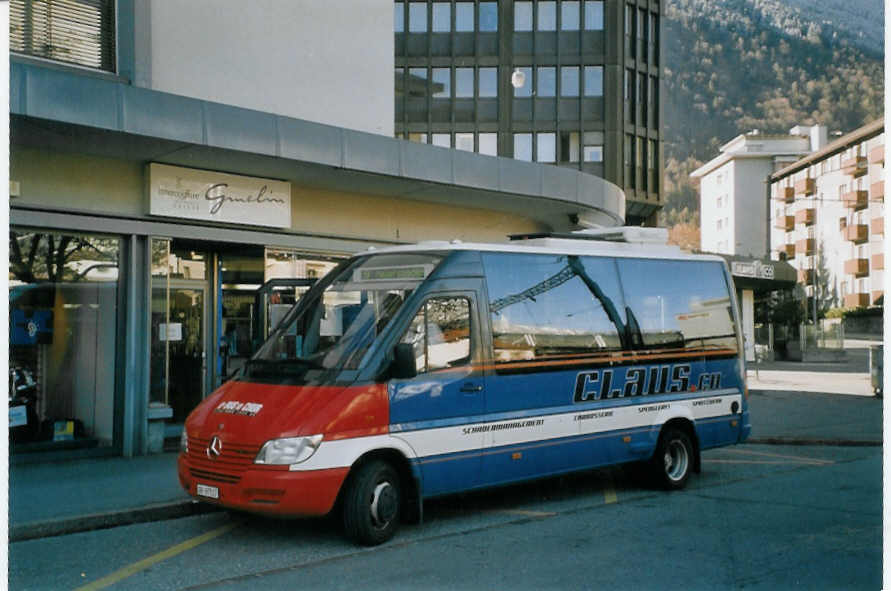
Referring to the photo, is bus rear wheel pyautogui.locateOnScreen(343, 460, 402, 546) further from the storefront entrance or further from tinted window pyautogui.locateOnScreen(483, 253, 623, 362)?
the storefront entrance

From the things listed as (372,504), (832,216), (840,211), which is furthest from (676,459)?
(832,216)

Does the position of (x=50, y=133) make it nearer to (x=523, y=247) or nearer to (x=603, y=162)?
(x=523, y=247)

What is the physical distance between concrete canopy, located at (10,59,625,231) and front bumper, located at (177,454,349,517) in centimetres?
476

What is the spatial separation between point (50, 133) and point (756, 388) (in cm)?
2086

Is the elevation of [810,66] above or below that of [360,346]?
above

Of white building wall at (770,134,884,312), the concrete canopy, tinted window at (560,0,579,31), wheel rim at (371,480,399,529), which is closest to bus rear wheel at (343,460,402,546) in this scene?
wheel rim at (371,480,399,529)

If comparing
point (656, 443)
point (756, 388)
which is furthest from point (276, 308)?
point (756, 388)

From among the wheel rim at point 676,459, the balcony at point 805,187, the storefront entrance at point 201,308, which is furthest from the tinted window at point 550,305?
the balcony at point 805,187

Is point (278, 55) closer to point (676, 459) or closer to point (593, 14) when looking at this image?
point (676, 459)

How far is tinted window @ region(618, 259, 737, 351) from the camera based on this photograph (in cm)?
1078

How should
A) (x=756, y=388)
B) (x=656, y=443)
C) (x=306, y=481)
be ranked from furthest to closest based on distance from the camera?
1. (x=756, y=388)
2. (x=656, y=443)
3. (x=306, y=481)

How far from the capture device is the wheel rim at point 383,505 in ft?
26.4

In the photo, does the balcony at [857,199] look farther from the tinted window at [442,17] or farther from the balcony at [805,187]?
the tinted window at [442,17]

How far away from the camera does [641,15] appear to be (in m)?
50.3
